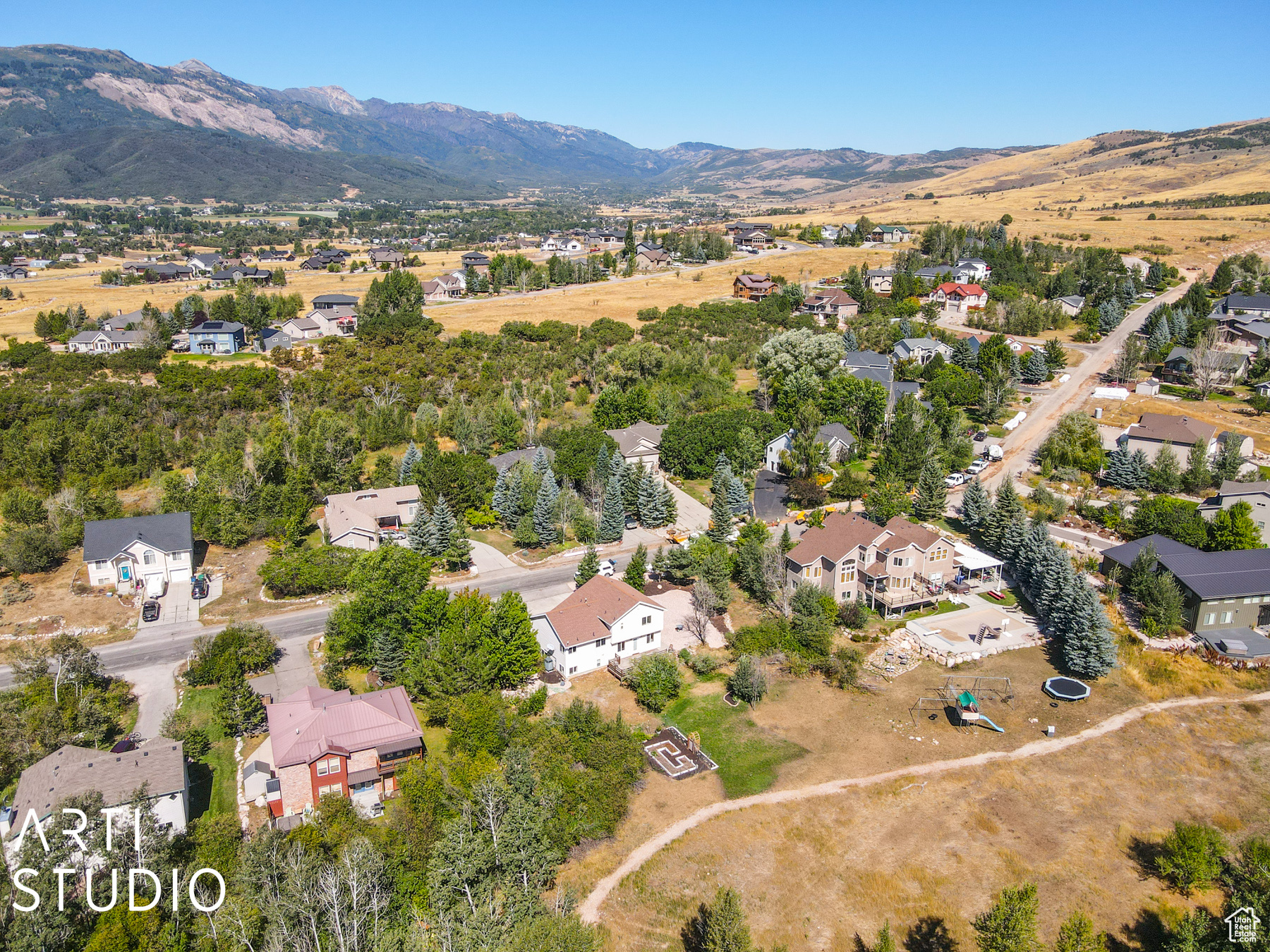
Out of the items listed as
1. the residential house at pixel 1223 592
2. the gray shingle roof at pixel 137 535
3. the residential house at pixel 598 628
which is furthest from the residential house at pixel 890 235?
the gray shingle roof at pixel 137 535

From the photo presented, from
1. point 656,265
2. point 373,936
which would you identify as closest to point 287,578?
point 373,936

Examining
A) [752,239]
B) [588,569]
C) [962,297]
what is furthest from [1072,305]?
[588,569]

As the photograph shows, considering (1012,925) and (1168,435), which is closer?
(1012,925)

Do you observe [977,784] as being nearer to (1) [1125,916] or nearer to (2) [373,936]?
(1) [1125,916]

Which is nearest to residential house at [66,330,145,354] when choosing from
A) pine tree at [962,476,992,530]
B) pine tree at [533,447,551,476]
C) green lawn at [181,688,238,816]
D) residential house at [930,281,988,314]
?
pine tree at [533,447,551,476]

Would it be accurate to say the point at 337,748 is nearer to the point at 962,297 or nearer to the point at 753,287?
the point at 753,287

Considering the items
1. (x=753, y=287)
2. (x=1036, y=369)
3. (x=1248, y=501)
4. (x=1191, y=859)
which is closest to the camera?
(x=1191, y=859)

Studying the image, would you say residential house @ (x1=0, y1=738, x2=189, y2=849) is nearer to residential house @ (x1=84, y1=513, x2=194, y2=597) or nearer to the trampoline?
residential house @ (x1=84, y1=513, x2=194, y2=597)
